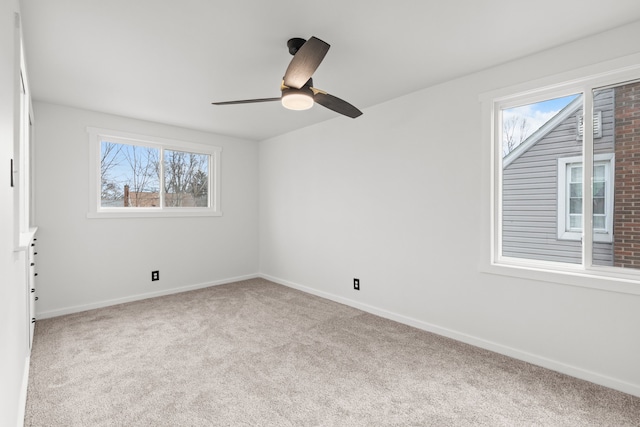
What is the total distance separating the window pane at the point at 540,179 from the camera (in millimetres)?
2363

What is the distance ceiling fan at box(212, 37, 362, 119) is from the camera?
177 cm

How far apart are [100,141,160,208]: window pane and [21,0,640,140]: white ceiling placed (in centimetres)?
90

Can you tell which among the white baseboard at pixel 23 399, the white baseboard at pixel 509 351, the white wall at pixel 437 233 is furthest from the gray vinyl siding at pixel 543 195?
the white baseboard at pixel 23 399

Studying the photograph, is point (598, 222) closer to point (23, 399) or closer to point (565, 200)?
point (565, 200)

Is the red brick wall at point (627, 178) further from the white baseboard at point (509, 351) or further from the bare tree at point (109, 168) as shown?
the bare tree at point (109, 168)

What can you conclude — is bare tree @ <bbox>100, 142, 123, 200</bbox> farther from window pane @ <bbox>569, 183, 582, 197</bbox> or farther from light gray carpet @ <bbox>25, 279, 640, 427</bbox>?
window pane @ <bbox>569, 183, 582, 197</bbox>

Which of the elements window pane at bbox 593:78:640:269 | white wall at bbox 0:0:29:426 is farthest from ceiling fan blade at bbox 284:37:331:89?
window pane at bbox 593:78:640:269

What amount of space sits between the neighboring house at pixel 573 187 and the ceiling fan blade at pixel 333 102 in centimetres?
140

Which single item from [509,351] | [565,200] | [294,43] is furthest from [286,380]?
[565,200]

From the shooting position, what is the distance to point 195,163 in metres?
4.72

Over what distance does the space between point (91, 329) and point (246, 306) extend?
1.52 metres

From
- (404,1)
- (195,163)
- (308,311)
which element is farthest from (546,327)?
(195,163)

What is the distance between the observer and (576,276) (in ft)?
7.32

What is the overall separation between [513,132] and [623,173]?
79 cm
